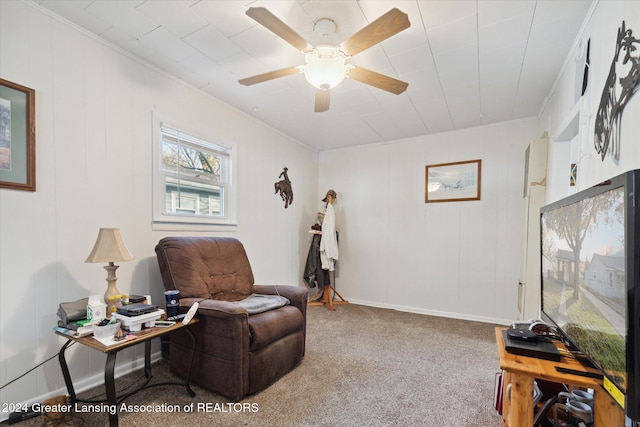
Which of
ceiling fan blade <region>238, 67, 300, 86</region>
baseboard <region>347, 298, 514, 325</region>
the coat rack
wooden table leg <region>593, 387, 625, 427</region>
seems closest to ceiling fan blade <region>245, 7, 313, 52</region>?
ceiling fan blade <region>238, 67, 300, 86</region>

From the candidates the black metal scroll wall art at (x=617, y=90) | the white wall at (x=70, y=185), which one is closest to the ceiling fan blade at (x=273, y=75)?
the white wall at (x=70, y=185)

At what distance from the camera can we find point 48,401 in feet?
5.40

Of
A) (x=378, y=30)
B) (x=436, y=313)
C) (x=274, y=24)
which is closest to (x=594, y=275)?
(x=378, y=30)

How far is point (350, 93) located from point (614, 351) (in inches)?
99.9

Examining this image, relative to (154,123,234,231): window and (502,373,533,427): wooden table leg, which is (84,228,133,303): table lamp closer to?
(154,123,234,231): window

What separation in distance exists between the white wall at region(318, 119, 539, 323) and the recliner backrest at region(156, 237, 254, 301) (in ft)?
7.16

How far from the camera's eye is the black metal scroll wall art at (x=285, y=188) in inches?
154

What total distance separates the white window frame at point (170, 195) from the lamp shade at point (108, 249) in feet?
1.86

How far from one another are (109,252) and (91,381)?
966mm

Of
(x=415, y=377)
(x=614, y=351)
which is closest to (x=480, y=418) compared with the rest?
(x=415, y=377)

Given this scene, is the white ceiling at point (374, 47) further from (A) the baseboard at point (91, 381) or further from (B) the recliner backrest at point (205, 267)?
(A) the baseboard at point (91, 381)

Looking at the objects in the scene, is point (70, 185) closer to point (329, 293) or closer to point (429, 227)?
point (329, 293)

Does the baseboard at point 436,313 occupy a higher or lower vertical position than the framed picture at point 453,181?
lower

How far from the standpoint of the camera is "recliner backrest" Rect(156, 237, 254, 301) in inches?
85.4
